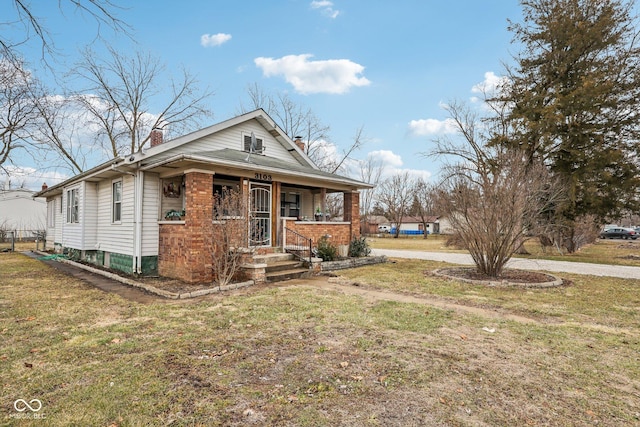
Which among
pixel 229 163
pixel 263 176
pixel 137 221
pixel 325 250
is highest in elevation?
pixel 229 163

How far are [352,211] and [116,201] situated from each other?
8631 millimetres

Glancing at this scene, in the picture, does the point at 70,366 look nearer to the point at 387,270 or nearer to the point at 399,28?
the point at 387,270

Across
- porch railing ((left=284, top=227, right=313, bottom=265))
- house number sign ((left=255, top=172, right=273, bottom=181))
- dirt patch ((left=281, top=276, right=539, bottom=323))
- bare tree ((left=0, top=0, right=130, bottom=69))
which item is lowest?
dirt patch ((left=281, top=276, right=539, bottom=323))

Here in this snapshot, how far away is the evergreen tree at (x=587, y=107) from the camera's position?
16.2m

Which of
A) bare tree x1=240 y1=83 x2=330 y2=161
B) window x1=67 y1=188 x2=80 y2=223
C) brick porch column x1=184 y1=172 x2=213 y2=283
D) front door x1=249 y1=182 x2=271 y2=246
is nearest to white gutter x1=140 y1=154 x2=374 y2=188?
brick porch column x1=184 y1=172 x2=213 y2=283

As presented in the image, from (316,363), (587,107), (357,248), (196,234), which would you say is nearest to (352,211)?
(357,248)

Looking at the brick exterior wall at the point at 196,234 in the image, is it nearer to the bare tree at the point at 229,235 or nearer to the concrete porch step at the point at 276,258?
the bare tree at the point at 229,235

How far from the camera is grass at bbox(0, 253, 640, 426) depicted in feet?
9.11

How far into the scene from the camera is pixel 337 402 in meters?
2.93

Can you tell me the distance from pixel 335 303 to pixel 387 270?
5.32 metres

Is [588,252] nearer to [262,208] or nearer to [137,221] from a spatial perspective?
[262,208]

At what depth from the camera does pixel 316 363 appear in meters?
3.74

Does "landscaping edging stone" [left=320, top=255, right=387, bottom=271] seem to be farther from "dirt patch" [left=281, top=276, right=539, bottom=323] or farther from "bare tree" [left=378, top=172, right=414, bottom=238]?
"bare tree" [left=378, top=172, right=414, bottom=238]

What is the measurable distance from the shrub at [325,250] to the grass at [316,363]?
4.81m
